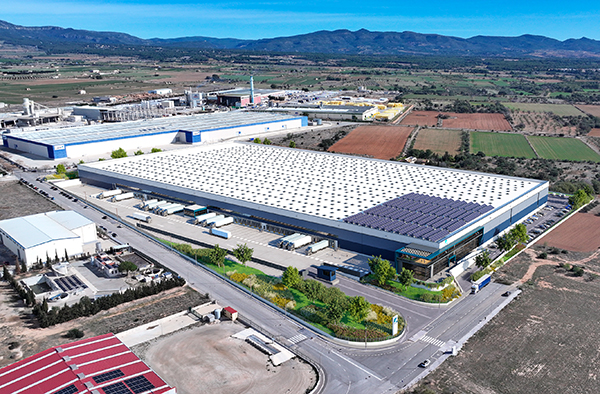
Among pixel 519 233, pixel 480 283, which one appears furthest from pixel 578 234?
pixel 480 283

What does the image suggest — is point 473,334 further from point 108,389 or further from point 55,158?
point 55,158

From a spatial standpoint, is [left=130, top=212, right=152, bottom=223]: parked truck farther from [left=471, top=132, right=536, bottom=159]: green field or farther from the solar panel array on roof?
[left=471, top=132, right=536, bottom=159]: green field

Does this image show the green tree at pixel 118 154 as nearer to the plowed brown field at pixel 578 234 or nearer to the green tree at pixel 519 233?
the green tree at pixel 519 233

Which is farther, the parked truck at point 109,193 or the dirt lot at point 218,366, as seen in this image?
the parked truck at point 109,193

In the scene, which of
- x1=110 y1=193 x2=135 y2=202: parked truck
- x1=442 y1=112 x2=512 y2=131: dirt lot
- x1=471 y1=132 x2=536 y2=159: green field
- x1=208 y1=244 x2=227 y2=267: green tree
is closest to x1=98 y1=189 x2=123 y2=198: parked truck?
x1=110 y1=193 x2=135 y2=202: parked truck

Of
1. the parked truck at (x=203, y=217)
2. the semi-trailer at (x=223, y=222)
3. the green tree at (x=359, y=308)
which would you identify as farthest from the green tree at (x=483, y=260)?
the parked truck at (x=203, y=217)
